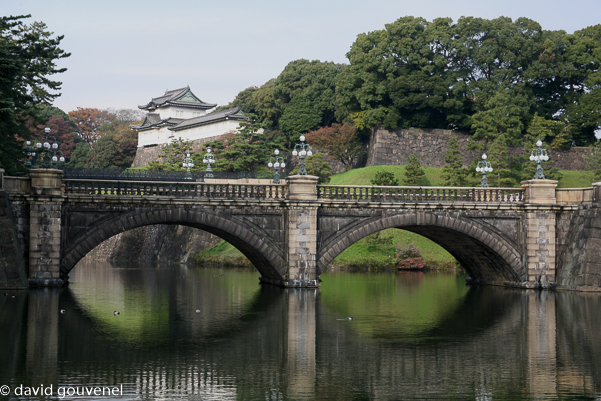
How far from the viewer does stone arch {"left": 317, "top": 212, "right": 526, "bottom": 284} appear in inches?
1397

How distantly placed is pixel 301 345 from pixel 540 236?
71.4ft

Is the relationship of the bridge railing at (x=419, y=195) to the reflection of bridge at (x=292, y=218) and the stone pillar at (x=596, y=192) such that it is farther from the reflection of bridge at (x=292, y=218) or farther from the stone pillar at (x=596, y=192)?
the stone pillar at (x=596, y=192)

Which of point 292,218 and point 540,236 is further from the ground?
point 292,218

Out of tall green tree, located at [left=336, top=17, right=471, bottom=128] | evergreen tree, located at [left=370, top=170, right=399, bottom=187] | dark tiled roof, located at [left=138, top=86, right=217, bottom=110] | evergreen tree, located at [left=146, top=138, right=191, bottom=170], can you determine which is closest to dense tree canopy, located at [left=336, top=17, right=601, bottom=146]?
tall green tree, located at [left=336, top=17, right=471, bottom=128]

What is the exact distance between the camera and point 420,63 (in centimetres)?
6931

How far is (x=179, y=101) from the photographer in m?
106

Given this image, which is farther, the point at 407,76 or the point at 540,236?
the point at 407,76

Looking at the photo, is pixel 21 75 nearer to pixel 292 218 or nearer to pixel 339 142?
pixel 292 218

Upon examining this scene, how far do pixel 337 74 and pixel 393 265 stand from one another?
32912 mm

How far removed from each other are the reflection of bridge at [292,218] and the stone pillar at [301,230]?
0.05 meters

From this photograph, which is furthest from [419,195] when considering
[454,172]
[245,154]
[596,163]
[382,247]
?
[245,154]

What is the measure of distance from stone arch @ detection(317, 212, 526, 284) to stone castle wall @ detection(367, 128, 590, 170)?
1227 inches

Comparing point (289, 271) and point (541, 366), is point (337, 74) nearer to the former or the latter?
point (289, 271)

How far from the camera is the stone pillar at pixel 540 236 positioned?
37094 millimetres
